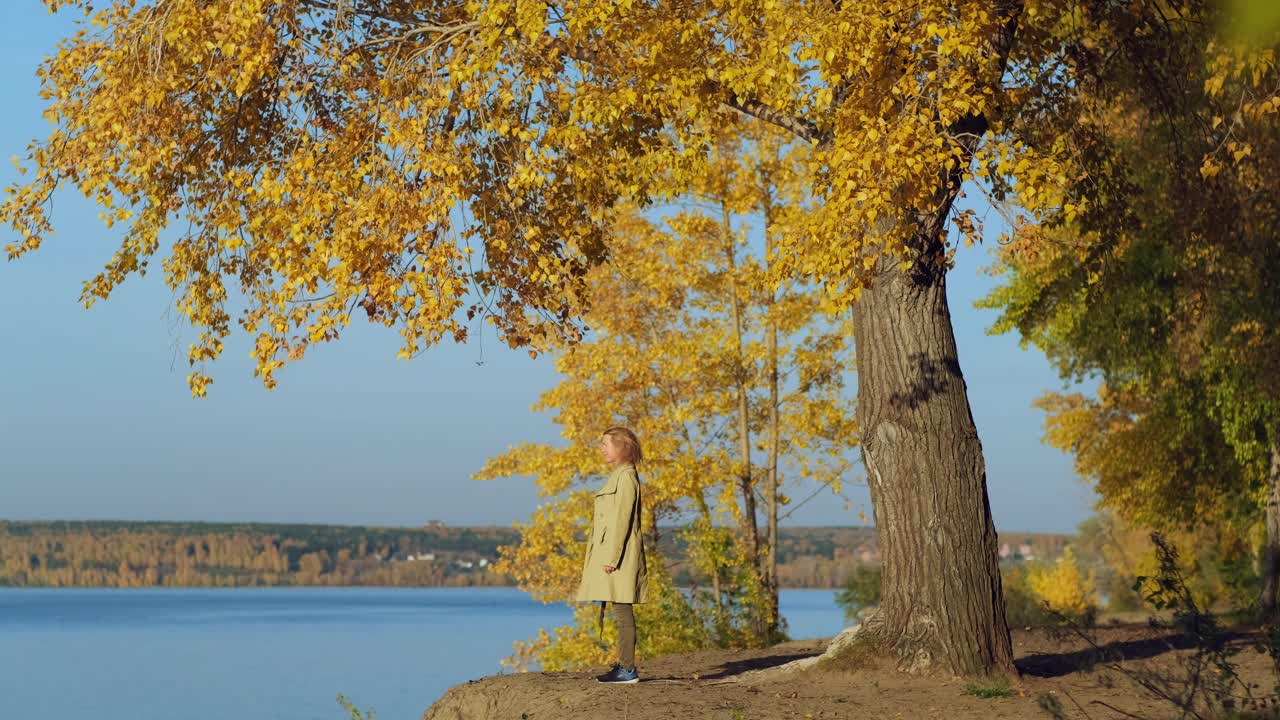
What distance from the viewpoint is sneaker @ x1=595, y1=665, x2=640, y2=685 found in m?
10.8

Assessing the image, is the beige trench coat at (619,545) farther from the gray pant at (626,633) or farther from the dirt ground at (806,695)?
the dirt ground at (806,695)

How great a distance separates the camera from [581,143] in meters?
11.8

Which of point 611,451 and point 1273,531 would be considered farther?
point 1273,531

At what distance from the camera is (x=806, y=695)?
34.0ft

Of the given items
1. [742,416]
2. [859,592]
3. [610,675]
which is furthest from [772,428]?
[859,592]

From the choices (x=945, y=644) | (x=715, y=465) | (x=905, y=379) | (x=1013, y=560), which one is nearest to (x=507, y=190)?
(x=905, y=379)

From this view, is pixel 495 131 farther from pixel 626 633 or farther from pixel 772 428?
pixel 772 428

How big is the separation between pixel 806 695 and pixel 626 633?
1.50 meters

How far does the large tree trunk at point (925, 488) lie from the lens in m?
10.9

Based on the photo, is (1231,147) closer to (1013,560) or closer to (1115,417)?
(1115,417)

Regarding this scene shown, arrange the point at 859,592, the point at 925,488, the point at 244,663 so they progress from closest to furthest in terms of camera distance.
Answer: the point at 925,488
the point at 859,592
the point at 244,663

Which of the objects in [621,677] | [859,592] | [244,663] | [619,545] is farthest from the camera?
[244,663]

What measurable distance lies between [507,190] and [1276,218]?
930 centimetres

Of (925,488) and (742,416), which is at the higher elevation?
(742,416)
